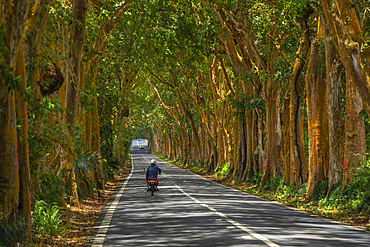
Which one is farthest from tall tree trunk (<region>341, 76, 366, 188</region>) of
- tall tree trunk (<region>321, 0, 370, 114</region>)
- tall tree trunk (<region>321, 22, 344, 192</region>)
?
tall tree trunk (<region>321, 0, 370, 114</region>)

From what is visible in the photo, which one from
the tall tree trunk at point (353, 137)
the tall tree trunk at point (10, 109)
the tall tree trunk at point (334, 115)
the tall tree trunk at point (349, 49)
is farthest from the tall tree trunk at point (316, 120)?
the tall tree trunk at point (10, 109)

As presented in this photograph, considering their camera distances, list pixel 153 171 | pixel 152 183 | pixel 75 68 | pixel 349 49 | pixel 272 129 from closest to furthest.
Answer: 1. pixel 349 49
2. pixel 75 68
3. pixel 152 183
4. pixel 153 171
5. pixel 272 129

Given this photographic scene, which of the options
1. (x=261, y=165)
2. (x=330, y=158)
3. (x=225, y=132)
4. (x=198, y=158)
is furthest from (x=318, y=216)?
(x=198, y=158)

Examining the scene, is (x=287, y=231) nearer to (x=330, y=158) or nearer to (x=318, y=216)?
(x=318, y=216)

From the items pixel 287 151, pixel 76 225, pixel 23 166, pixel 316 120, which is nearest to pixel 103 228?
pixel 76 225

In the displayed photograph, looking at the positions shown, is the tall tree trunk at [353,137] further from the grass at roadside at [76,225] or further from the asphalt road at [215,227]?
the grass at roadside at [76,225]

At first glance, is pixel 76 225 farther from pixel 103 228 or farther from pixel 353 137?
pixel 353 137

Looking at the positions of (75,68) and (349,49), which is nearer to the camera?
(349,49)

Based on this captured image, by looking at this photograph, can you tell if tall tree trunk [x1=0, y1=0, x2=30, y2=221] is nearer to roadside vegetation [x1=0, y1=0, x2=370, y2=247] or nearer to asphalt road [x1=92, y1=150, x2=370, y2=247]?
roadside vegetation [x1=0, y1=0, x2=370, y2=247]

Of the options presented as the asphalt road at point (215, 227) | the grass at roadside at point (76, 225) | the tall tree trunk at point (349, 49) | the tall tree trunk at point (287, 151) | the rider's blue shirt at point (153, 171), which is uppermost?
the tall tree trunk at point (349, 49)

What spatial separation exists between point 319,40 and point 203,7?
29.0 feet

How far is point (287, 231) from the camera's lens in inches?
405

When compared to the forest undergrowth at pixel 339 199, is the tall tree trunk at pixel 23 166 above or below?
above

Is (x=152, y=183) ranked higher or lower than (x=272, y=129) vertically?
lower
